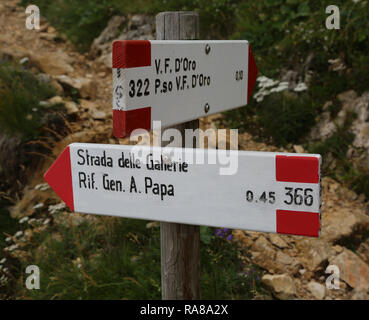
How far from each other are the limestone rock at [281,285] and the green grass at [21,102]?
9.47 feet

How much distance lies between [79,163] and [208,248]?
1861 mm

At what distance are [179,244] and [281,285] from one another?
155 centimetres

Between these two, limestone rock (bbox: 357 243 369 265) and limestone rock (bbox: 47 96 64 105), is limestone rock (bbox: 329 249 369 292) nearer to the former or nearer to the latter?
limestone rock (bbox: 357 243 369 265)

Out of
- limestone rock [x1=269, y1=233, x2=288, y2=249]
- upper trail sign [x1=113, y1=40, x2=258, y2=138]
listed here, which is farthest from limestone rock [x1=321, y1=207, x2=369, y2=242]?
upper trail sign [x1=113, y1=40, x2=258, y2=138]

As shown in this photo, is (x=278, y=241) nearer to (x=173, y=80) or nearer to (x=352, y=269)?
(x=352, y=269)

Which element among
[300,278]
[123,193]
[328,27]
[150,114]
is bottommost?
[300,278]

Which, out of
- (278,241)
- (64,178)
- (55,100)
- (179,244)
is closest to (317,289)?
(278,241)

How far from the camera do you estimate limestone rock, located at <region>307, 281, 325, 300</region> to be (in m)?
3.28

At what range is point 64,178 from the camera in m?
1.96

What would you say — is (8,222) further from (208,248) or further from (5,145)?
(208,248)

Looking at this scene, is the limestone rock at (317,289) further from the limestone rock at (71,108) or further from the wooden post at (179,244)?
the limestone rock at (71,108)

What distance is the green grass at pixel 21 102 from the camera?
4779 millimetres

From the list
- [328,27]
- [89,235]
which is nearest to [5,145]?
[89,235]

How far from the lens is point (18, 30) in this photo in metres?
7.32
